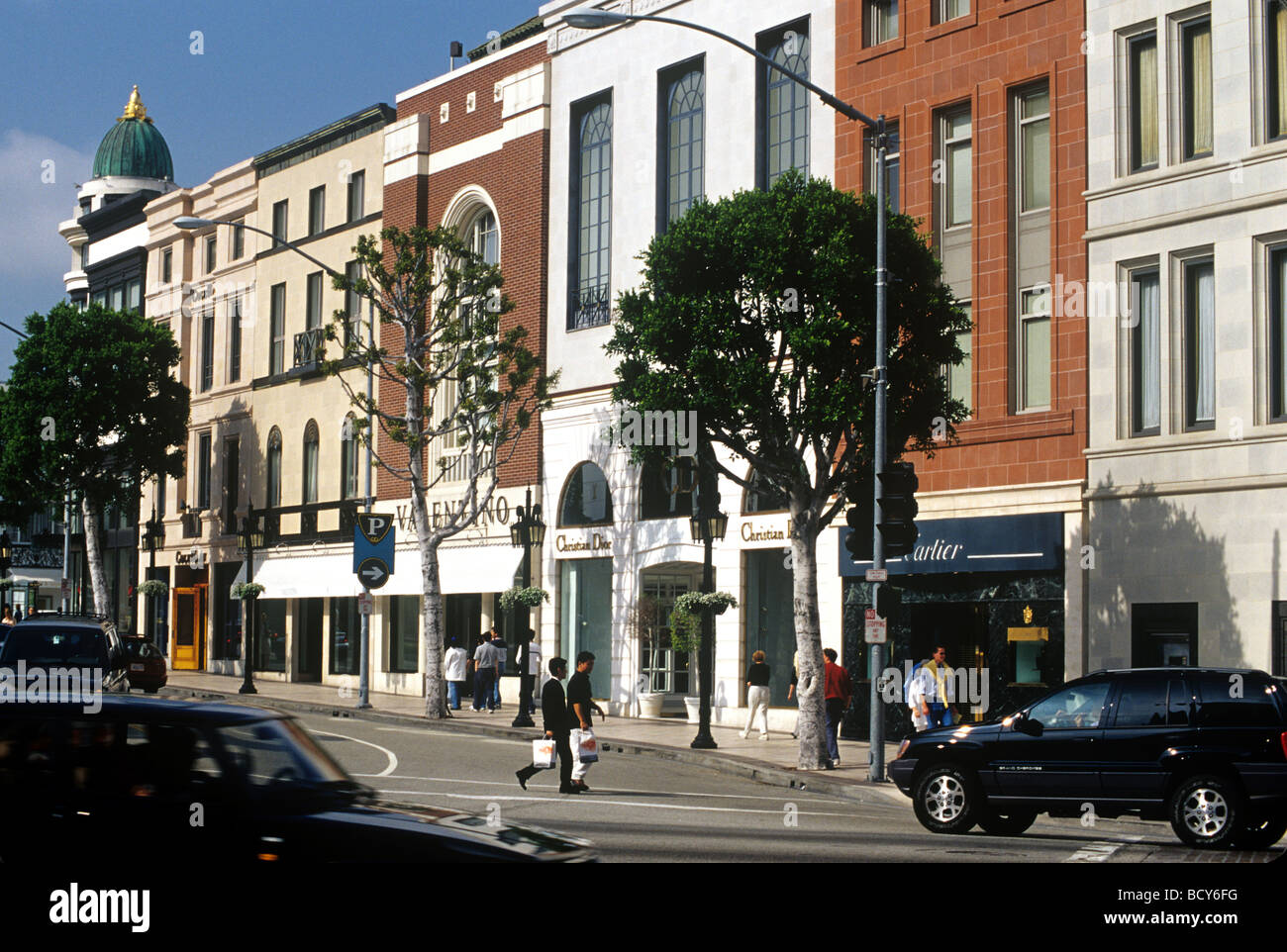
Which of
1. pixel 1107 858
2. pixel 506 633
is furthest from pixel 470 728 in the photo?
pixel 1107 858

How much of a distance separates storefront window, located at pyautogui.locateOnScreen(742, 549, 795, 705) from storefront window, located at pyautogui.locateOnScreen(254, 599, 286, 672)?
23098mm

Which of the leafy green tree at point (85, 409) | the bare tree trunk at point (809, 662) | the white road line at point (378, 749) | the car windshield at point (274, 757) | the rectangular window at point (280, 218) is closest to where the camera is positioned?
the car windshield at point (274, 757)

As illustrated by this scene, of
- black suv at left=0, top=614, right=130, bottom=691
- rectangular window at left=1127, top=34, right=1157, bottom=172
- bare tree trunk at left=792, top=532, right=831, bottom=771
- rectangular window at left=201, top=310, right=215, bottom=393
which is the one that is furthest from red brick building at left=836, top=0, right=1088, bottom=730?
rectangular window at left=201, top=310, right=215, bottom=393

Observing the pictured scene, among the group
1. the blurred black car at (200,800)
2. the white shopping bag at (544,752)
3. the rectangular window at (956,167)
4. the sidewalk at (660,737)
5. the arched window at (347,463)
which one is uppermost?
the rectangular window at (956,167)

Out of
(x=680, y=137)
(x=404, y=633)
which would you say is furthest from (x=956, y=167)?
(x=404, y=633)

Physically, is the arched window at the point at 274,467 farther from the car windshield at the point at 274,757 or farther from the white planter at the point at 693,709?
the car windshield at the point at 274,757

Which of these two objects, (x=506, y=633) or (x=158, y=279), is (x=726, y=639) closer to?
(x=506, y=633)

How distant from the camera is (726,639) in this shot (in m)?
32.2

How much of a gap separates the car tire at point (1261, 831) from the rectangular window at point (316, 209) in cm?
3965

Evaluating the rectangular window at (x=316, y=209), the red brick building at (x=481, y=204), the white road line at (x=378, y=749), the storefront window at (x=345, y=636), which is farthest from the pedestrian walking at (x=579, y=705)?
the rectangular window at (x=316, y=209)

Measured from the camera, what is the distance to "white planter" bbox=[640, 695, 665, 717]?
3456 centimetres

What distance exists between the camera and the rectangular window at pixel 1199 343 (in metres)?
23.8

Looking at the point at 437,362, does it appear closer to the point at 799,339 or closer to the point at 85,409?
the point at 799,339

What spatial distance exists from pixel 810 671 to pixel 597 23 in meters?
9.77
